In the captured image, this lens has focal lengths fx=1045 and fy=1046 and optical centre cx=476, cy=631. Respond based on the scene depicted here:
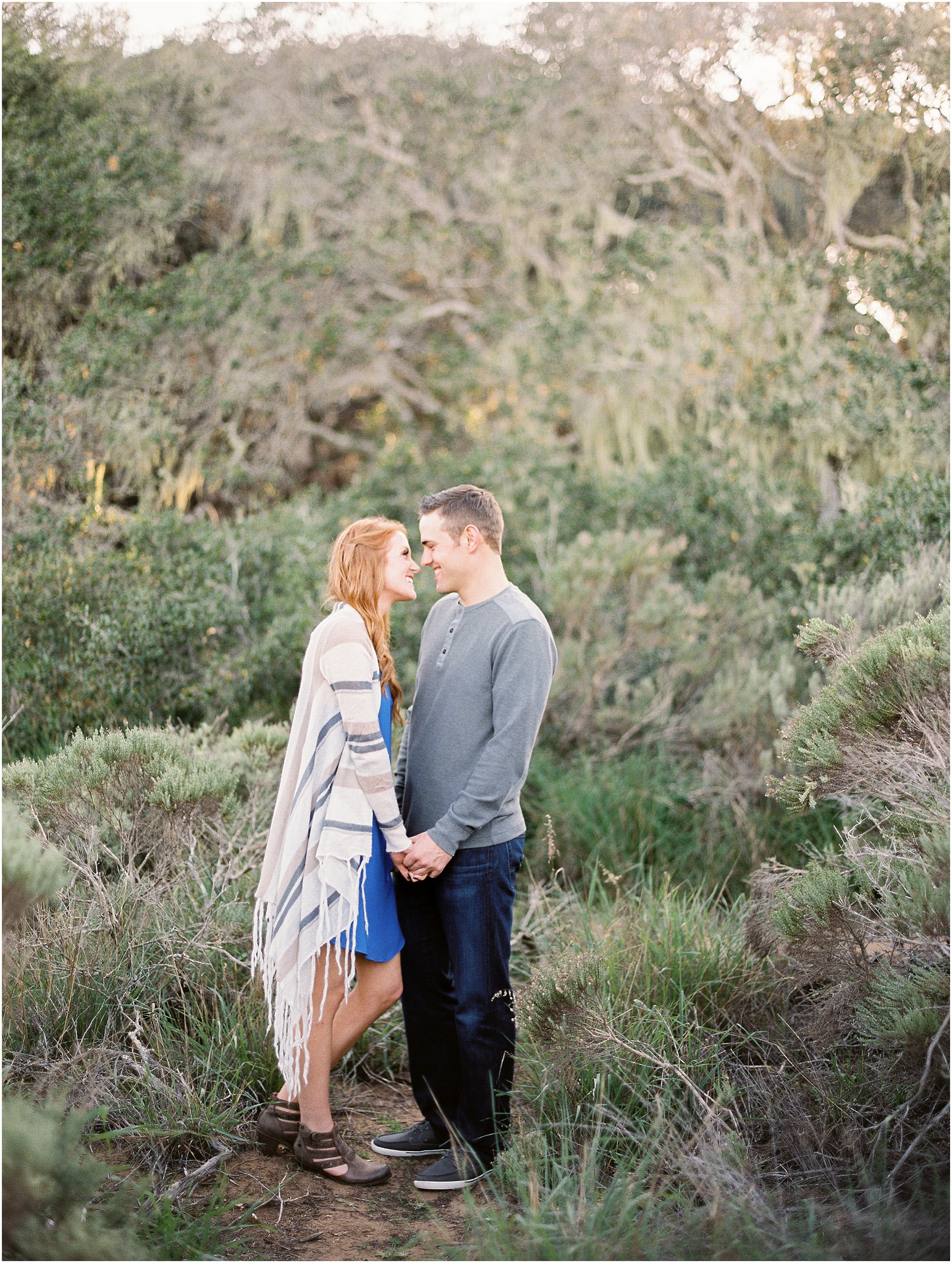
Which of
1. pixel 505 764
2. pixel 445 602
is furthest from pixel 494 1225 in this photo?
pixel 445 602

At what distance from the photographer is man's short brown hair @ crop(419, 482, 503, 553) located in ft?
11.2

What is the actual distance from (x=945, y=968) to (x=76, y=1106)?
2.64 m

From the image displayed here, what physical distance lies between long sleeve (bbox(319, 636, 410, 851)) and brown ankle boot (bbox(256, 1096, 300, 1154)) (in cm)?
96

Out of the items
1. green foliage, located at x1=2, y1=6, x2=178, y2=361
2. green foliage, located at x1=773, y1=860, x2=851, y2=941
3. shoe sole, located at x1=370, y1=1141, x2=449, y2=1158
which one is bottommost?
shoe sole, located at x1=370, y1=1141, x2=449, y2=1158

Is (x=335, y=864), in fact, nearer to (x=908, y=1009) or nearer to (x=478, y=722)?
(x=478, y=722)

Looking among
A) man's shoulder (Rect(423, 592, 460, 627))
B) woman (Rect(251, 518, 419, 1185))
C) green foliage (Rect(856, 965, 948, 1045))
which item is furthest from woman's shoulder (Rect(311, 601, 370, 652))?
green foliage (Rect(856, 965, 948, 1045))

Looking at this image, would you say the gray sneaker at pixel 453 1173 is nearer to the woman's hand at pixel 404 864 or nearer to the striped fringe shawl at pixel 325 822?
the striped fringe shawl at pixel 325 822

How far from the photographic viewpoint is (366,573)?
134 inches

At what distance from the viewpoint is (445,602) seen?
12.1 ft

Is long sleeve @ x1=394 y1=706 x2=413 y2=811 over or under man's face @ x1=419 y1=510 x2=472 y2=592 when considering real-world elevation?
under

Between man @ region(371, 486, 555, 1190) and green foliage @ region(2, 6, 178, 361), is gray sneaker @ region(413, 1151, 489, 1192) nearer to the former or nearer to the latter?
man @ region(371, 486, 555, 1190)

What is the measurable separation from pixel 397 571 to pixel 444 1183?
195 cm

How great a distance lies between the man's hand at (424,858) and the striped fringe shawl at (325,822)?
0.04m

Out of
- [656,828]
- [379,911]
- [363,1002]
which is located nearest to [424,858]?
[379,911]
